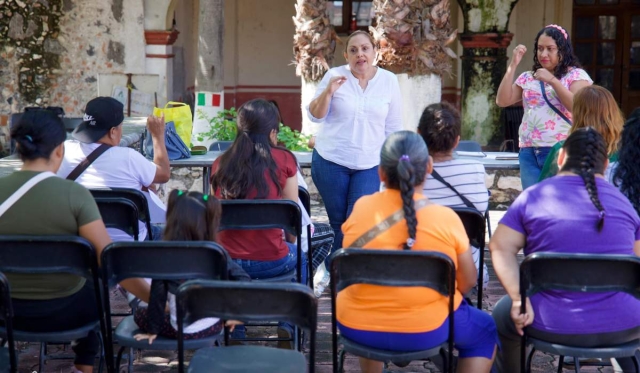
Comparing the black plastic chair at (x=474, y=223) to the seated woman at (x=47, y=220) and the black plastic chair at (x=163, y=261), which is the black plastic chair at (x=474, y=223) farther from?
the seated woman at (x=47, y=220)

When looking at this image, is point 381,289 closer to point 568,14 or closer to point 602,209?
point 602,209

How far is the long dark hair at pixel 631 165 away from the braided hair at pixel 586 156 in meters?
0.65

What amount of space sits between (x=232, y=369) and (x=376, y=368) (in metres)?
0.69

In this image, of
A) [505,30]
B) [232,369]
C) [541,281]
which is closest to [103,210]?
[232,369]

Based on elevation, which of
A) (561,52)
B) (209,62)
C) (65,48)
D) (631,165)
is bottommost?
(631,165)

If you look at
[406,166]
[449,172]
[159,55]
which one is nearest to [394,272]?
[406,166]

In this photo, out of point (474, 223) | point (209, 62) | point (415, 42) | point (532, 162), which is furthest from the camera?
point (209, 62)

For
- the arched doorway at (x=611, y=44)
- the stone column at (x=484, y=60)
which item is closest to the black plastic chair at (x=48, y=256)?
the stone column at (x=484, y=60)

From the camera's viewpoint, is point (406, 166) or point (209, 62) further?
point (209, 62)

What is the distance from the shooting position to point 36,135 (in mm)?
3461

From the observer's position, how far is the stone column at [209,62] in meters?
9.50

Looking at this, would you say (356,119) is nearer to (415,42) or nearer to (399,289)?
(399,289)

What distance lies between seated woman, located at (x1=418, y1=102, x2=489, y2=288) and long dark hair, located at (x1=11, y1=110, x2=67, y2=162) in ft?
5.18

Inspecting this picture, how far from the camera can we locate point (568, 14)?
14.2m
